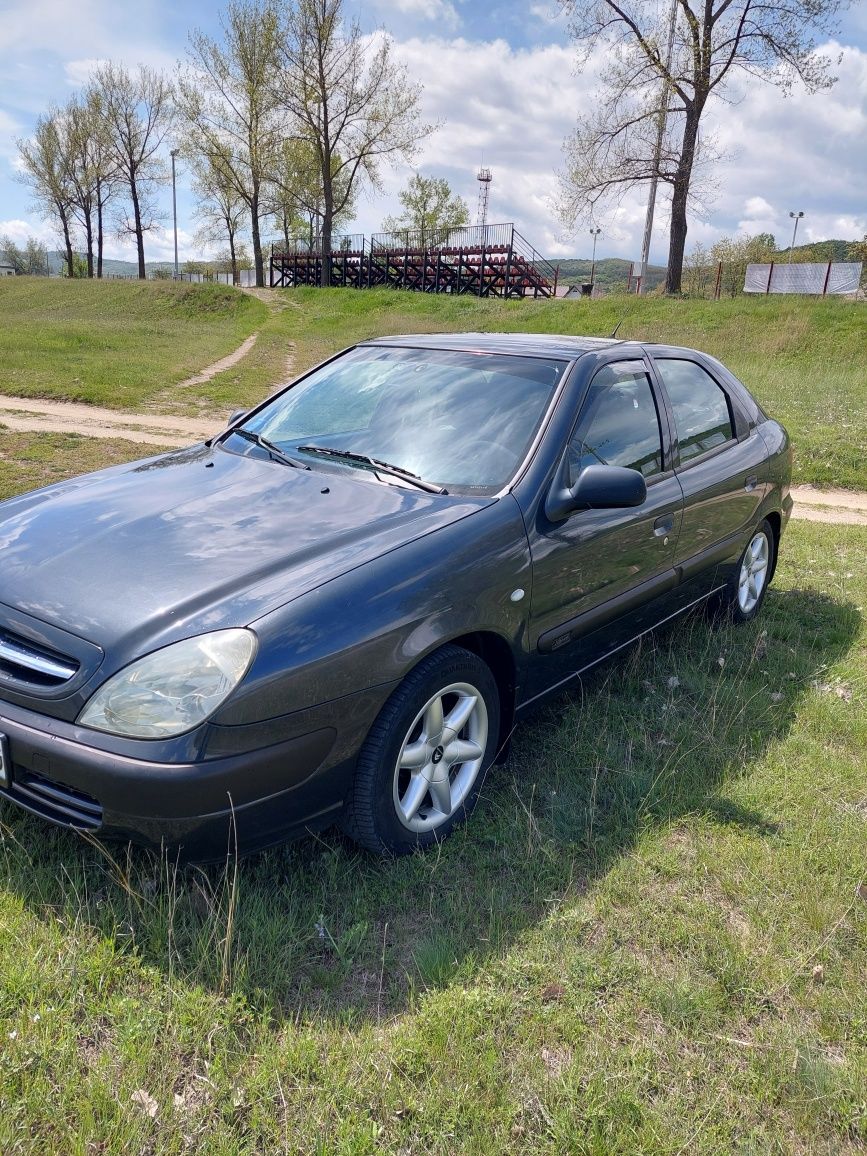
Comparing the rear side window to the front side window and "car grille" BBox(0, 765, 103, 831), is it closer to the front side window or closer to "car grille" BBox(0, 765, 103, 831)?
the front side window

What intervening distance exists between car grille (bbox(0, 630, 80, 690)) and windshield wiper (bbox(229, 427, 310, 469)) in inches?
50.8

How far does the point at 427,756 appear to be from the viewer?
2645 mm

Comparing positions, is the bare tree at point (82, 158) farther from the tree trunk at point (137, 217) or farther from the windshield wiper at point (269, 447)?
the windshield wiper at point (269, 447)

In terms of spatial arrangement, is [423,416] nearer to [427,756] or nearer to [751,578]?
[427,756]

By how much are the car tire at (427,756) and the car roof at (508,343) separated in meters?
1.58

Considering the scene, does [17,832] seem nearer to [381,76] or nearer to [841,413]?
[841,413]

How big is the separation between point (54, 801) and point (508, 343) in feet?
8.83

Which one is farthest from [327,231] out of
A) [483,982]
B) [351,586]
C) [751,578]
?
[483,982]

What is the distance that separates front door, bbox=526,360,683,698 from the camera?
308 centimetres

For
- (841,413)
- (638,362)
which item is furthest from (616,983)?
(841,413)

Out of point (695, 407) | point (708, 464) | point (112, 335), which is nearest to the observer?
point (708, 464)

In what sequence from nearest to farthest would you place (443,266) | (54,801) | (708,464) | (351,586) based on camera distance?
(54,801)
(351,586)
(708,464)
(443,266)

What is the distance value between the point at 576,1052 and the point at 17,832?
179cm

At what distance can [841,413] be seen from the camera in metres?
12.5
